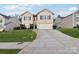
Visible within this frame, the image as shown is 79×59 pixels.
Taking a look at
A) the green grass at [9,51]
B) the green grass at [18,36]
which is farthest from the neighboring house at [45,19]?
the green grass at [9,51]

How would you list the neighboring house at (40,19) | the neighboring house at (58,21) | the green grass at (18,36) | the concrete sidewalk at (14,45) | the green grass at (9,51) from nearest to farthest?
the green grass at (18,36) → the neighboring house at (58,21) → the neighboring house at (40,19) → the green grass at (9,51) → the concrete sidewalk at (14,45)

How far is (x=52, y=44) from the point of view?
2961cm

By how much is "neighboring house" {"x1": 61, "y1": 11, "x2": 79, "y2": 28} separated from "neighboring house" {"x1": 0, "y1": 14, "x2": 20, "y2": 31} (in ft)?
5.27

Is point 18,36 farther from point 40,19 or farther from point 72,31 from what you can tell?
point 72,31

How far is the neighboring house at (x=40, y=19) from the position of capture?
2944 cm

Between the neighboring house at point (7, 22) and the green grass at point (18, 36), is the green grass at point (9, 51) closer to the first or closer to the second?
the green grass at point (18, 36)

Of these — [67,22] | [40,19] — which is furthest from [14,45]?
[67,22]

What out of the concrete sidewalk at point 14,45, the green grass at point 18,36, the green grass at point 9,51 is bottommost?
the green grass at point 9,51

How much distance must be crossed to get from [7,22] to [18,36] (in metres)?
0.62

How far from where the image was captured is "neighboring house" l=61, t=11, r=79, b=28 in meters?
29.5

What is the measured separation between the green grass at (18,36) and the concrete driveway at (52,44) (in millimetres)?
231

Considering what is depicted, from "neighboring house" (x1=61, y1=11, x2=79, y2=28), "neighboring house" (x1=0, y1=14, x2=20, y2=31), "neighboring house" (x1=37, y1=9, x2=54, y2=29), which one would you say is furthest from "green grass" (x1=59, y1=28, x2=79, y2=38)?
"neighboring house" (x1=0, y1=14, x2=20, y2=31)

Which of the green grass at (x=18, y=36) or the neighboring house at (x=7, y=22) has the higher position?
the neighboring house at (x=7, y=22)
